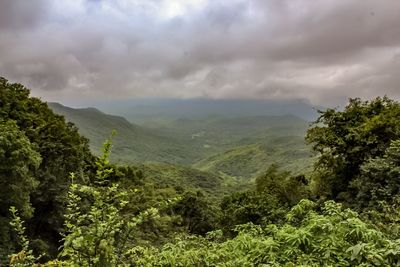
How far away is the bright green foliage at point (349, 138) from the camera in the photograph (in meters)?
22.5

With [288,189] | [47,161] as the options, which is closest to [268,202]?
[288,189]

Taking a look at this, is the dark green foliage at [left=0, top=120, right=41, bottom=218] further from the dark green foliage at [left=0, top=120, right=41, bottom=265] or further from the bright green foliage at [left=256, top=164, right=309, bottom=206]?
the bright green foliage at [left=256, top=164, right=309, bottom=206]

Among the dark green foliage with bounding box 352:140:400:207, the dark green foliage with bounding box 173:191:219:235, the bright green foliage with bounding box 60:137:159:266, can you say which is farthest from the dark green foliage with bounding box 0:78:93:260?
the bright green foliage with bounding box 60:137:159:266

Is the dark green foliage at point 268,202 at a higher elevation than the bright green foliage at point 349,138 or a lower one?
lower

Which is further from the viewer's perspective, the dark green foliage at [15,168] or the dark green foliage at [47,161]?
the dark green foliage at [47,161]

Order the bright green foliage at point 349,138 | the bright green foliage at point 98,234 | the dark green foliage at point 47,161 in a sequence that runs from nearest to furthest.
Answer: the bright green foliage at point 98,234
the bright green foliage at point 349,138
the dark green foliage at point 47,161

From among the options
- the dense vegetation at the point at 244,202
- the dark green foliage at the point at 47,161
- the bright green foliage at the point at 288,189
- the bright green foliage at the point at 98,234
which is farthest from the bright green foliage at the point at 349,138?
the bright green foliage at the point at 98,234

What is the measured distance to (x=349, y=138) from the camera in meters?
23.4

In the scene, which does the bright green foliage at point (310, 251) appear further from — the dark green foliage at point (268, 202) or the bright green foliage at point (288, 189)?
the bright green foliage at point (288, 189)

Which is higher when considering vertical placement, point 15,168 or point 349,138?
point 349,138

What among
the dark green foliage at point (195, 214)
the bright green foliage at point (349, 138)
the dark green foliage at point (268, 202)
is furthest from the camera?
the dark green foliage at point (195, 214)

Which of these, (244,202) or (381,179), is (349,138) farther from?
(244,202)

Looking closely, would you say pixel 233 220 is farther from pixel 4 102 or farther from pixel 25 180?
pixel 4 102

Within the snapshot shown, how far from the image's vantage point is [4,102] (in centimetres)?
2562
